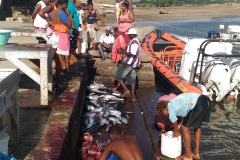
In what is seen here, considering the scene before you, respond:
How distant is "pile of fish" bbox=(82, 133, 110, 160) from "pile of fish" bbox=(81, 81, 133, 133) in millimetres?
543

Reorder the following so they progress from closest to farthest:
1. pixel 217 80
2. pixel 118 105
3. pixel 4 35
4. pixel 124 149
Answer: pixel 124 149
pixel 4 35
pixel 118 105
pixel 217 80

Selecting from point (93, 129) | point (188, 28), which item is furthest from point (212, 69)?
point (188, 28)

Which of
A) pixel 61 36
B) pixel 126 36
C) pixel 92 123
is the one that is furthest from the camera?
pixel 126 36

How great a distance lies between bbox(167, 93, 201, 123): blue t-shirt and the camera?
225 inches

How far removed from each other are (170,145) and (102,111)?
→ 221cm

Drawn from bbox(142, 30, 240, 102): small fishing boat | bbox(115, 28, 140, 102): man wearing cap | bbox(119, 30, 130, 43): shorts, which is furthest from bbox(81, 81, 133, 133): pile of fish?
bbox(142, 30, 240, 102): small fishing boat

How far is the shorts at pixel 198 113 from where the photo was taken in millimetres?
5820

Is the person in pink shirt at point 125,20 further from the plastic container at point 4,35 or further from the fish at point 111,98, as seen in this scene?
the plastic container at point 4,35

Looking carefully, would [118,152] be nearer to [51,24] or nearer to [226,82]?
[51,24]

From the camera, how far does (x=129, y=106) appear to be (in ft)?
28.9

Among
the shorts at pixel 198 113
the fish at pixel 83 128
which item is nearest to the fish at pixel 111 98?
the fish at pixel 83 128

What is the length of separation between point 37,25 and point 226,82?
17.3 ft

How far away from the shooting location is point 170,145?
602 cm

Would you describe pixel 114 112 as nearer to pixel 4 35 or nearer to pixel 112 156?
pixel 4 35
